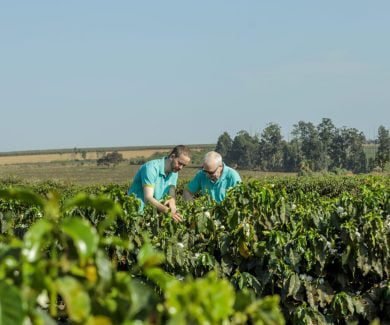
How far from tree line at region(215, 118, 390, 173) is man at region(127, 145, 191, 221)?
57.4 m

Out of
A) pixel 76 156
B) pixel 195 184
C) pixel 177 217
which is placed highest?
pixel 195 184

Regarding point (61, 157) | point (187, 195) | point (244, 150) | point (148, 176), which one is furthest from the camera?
point (61, 157)

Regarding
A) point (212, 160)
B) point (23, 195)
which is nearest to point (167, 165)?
point (212, 160)

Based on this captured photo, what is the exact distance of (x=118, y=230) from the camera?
569 cm

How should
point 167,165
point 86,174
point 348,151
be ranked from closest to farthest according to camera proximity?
1. point 167,165
2. point 86,174
3. point 348,151

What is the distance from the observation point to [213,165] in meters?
7.31

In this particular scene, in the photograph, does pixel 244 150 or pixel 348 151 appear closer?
pixel 348 151

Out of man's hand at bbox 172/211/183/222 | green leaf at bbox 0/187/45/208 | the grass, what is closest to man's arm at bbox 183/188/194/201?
man's hand at bbox 172/211/183/222

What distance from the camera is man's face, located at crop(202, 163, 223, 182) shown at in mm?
7320

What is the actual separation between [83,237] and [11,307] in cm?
17

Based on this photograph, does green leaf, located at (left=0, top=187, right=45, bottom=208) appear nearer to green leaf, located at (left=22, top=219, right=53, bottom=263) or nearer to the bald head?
green leaf, located at (left=22, top=219, right=53, bottom=263)

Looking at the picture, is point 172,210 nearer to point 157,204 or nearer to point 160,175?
point 157,204

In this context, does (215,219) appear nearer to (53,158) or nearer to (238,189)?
(238,189)

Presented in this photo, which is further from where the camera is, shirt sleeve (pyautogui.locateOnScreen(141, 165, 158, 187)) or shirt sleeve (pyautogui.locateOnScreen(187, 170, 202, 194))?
shirt sleeve (pyautogui.locateOnScreen(187, 170, 202, 194))
